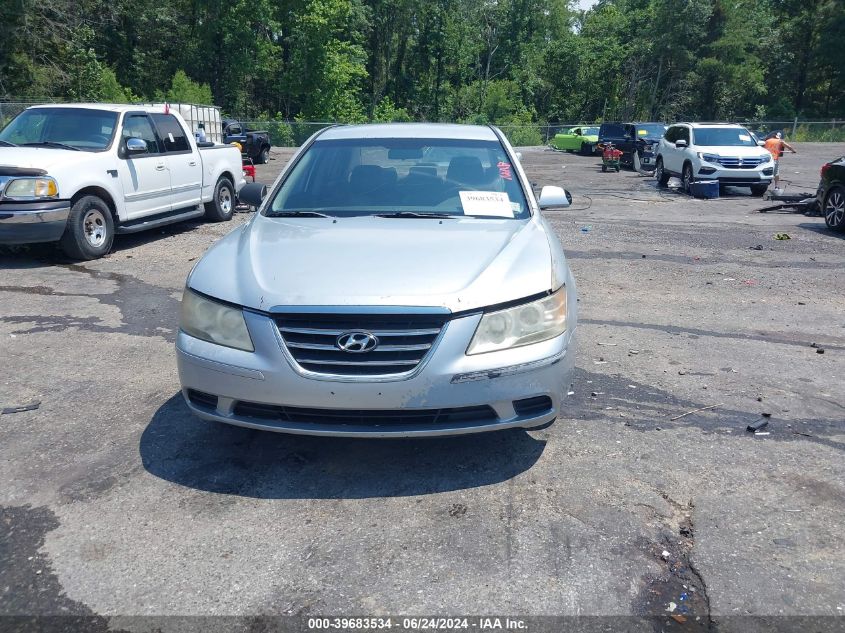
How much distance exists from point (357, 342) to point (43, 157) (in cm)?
735

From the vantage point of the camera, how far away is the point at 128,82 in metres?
50.2

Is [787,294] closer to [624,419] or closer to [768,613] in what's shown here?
[624,419]

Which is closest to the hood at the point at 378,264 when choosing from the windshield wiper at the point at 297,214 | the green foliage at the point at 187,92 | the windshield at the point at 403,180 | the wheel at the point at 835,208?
the windshield wiper at the point at 297,214

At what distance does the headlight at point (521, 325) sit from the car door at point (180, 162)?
8.61m

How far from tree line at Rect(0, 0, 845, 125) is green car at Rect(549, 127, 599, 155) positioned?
1461 cm

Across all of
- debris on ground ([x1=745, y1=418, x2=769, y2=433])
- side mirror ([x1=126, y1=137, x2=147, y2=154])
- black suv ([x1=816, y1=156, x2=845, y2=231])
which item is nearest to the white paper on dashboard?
debris on ground ([x1=745, y1=418, x2=769, y2=433])

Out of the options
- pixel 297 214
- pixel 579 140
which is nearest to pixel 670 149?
pixel 297 214

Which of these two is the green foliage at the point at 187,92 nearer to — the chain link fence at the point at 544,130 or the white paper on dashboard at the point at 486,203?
the chain link fence at the point at 544,130

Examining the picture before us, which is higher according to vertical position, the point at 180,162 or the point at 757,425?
the point at 180,162

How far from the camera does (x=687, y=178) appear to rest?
1967cm

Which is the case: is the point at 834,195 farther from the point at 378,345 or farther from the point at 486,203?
the point at 378,345

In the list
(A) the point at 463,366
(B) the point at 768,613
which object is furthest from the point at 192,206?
(B) the point at 768,613

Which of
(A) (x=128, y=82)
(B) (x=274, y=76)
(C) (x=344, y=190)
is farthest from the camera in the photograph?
(B) (x=274, y=76)

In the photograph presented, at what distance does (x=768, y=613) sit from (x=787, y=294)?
6.46 metres
